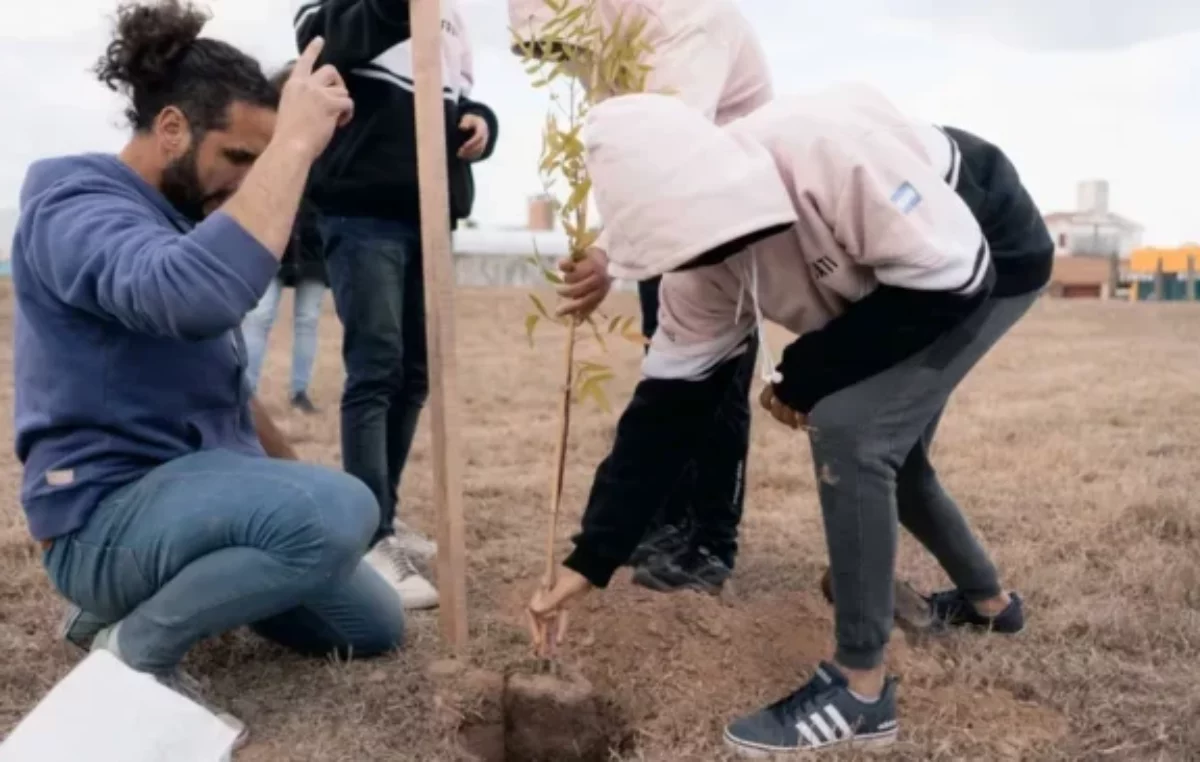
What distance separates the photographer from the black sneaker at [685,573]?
309 centimetres

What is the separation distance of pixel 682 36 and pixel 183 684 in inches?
62.9

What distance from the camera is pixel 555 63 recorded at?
2.40 meters

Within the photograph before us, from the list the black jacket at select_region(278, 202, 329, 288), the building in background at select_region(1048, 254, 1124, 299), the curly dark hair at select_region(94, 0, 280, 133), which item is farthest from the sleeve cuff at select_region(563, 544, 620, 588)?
the building in background at select_region(1048, 254, 1124, 299)

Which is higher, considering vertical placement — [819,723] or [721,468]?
[721,468]

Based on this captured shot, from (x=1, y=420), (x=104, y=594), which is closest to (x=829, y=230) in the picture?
(x=104, y=594)

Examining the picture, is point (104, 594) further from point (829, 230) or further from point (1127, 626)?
point (1127, 626)

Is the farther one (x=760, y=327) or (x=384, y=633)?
(x=384, y=633)

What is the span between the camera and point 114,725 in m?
2.01

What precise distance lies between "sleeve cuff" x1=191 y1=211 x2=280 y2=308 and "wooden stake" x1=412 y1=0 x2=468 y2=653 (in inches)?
19.2

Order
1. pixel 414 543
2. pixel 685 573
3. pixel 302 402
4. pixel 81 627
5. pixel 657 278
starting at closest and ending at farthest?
pixel 81 627 → pixel 657 278 → pixel 685 573 → pixel 414 543 → pixel 302 402

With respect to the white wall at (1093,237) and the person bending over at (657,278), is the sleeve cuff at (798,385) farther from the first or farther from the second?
the white wall at (1093,237)

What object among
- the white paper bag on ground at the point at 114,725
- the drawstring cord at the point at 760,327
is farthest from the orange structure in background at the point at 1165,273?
the white paper bag on ground at the point at 114,725

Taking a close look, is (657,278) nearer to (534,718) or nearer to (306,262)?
(534,718)

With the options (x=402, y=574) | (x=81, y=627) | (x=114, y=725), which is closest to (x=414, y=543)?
(x=402, y=574)
